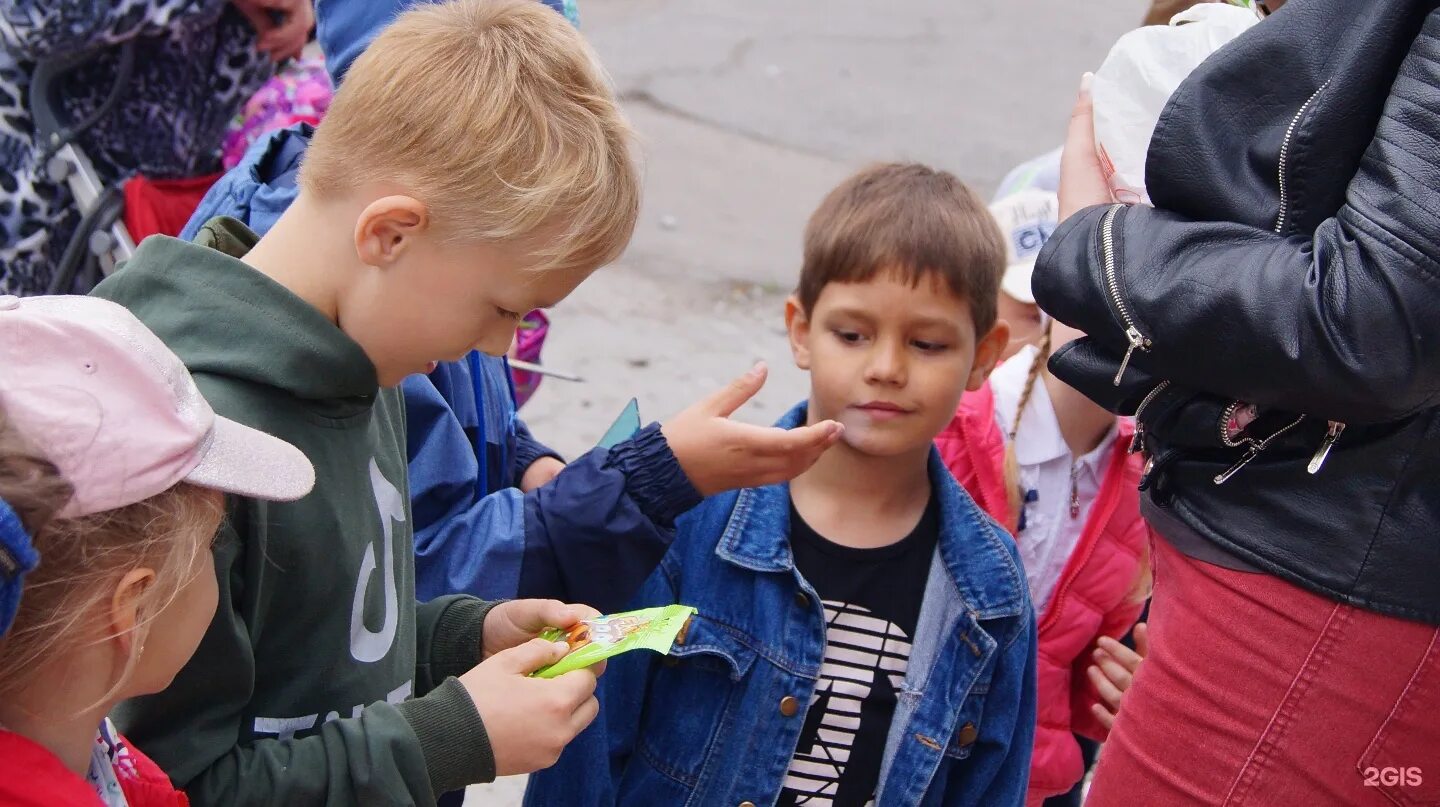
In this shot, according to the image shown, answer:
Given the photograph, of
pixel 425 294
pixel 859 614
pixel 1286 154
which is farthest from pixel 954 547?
pixel 425 294

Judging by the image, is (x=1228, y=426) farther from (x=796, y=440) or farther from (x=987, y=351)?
(x=987, y=351)

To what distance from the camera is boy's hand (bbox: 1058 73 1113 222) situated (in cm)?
213

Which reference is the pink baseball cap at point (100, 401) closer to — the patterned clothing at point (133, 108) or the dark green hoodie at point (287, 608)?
the dark green hoodie at point (287, 608)

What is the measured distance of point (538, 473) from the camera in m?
2.56

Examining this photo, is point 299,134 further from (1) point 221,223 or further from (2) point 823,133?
(2) point 823,133

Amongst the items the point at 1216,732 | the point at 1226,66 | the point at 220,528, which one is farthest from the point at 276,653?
the point at 1226,66

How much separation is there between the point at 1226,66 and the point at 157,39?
7.11ft

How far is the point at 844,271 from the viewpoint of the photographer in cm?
234

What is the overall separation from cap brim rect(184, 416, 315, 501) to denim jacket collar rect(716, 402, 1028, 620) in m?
0.96

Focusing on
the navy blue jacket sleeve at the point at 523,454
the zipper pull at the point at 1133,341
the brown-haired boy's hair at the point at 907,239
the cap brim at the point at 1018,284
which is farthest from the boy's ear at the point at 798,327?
the cap brim at the point at 1018,284

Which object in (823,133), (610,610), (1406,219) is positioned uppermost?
(1406,219)

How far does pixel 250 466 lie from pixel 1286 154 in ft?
3.84

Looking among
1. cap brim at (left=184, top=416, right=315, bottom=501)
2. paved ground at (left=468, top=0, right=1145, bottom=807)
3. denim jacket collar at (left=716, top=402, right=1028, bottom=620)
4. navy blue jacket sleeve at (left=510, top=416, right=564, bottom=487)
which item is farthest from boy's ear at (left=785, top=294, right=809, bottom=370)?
paved ground at (left=468, top=0, right=1145, bottom=807)

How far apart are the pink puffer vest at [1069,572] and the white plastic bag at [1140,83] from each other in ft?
2.18
